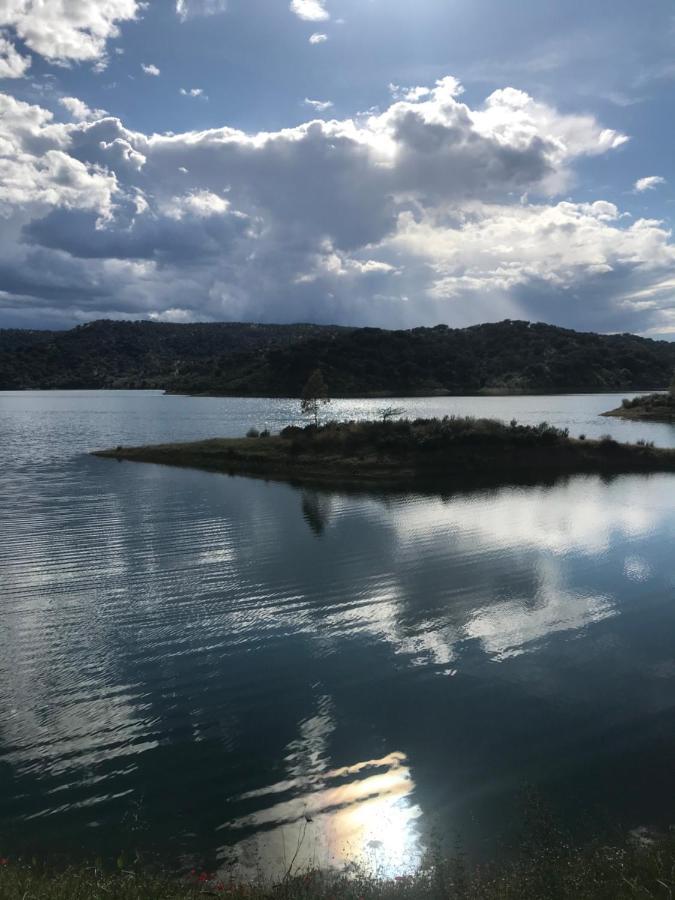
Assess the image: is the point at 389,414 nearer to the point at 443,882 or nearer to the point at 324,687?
the point at 324,687

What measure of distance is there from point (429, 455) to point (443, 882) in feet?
179

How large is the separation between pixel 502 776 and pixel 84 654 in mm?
12932

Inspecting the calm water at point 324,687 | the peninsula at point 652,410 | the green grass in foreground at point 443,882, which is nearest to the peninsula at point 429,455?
the calm water at point 324,687

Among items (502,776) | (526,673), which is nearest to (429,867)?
(502,776)

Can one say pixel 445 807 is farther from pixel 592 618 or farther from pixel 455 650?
pixel 592 618

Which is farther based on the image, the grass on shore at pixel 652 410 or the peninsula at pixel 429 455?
the grass on shore at pixel 652 410

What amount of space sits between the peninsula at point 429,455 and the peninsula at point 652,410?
54992 mm

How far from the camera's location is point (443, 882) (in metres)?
9.91

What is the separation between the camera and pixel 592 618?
22.2 meters

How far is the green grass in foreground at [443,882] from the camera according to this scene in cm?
903

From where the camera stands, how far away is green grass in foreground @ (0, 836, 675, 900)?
356 inches

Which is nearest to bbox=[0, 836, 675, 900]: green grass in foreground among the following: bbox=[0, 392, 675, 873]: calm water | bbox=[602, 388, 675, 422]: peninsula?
bbox=[0, 392, 675, 873]: calm water

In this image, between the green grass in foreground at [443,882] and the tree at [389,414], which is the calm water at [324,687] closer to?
the green grass in foreground at [443,882]

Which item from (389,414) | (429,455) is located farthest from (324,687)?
(389,414)
